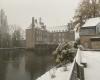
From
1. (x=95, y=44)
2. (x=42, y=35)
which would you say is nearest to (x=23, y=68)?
(x=95, y=44)

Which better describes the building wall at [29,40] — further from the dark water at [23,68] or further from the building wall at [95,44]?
the building wall at [95,44]

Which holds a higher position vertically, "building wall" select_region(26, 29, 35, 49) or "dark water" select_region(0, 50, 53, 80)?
"building wall" select_region(26, 29, 35, 49)

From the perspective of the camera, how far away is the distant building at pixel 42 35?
213ft

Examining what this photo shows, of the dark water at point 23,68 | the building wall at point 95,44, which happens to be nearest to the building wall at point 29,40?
the dark water at point 23,68

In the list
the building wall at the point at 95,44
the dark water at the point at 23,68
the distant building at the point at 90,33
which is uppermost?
the distant building at the point at 90,33

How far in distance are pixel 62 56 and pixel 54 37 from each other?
5733 centimetres

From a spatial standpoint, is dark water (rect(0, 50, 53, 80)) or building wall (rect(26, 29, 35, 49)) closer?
dark water (rect(0, 50, 53, 80))

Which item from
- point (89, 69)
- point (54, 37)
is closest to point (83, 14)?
point (89, 69)

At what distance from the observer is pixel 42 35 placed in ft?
233

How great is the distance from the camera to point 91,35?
22.4 metres

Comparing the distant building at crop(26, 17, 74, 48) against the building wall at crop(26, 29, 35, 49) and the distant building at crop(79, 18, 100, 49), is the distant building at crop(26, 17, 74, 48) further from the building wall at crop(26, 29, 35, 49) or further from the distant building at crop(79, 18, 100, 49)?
the distant building at crop(79, 18, 100, 49)

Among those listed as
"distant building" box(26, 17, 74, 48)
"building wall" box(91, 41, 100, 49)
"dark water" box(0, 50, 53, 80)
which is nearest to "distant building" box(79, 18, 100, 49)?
"building wall" box(91, 41, 100, 49)

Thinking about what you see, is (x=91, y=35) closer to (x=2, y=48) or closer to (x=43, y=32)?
(x=2, y=48)

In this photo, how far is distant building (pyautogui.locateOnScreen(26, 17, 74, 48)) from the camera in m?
64.9
